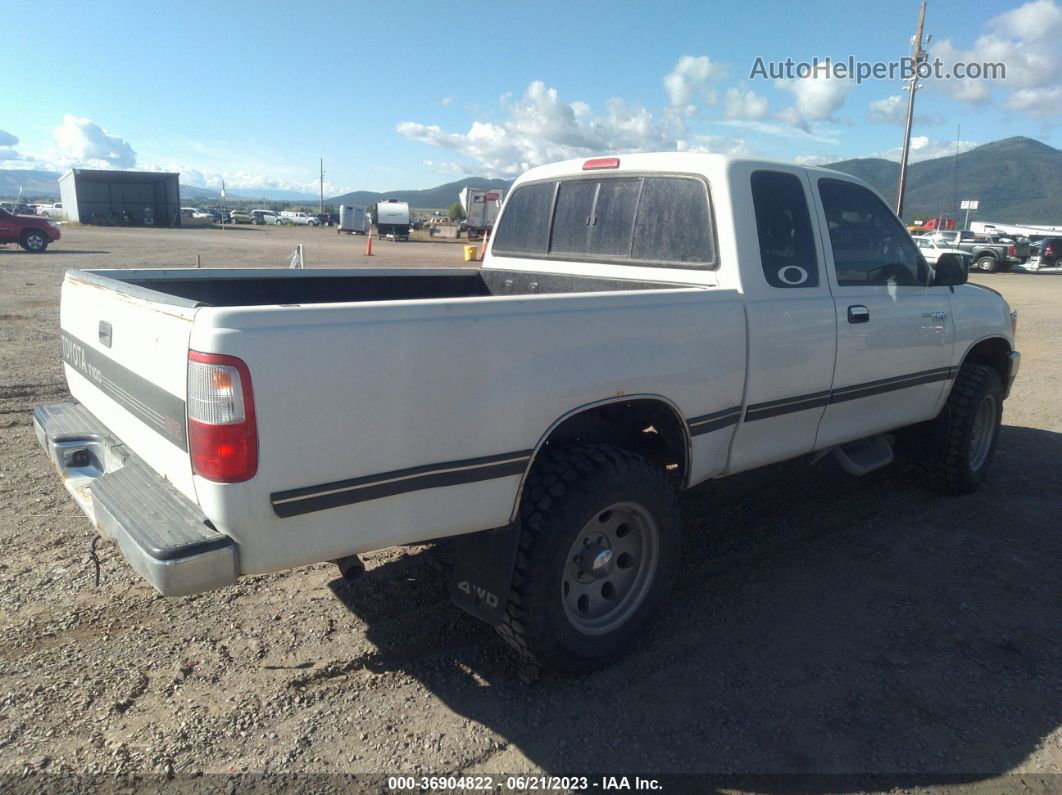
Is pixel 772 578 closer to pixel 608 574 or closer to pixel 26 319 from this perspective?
pixel 608 574

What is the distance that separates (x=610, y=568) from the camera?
3275mm

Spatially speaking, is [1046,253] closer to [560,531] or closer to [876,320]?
[876,320]

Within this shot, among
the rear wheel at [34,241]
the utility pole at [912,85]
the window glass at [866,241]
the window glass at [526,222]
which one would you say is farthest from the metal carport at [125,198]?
the window glass at [866,241]

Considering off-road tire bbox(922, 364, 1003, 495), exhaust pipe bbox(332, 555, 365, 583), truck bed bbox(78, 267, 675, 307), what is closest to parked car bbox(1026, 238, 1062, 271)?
off-road tire bbox(922, 364, 1003, 495)

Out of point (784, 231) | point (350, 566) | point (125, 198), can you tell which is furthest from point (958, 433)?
point (125, 198)

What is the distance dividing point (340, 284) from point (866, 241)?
3025mm

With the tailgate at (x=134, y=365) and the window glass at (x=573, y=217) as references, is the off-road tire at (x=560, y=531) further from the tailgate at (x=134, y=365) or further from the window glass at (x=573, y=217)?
the window glass at (x=573, y=217)

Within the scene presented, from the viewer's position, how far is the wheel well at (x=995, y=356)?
538cm

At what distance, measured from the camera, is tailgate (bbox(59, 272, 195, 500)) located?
2404 mm

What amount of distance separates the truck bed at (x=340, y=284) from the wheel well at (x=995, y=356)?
9.41 ft

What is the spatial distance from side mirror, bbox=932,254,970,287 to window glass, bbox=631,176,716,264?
1774mm

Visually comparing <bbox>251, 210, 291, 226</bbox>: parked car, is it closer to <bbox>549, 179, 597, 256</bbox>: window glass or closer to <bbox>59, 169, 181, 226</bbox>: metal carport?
<bbox>59, 169, 181, 226</bbox>: metal carport

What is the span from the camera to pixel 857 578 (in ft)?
13.6

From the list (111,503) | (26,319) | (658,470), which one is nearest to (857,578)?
(658,470)
